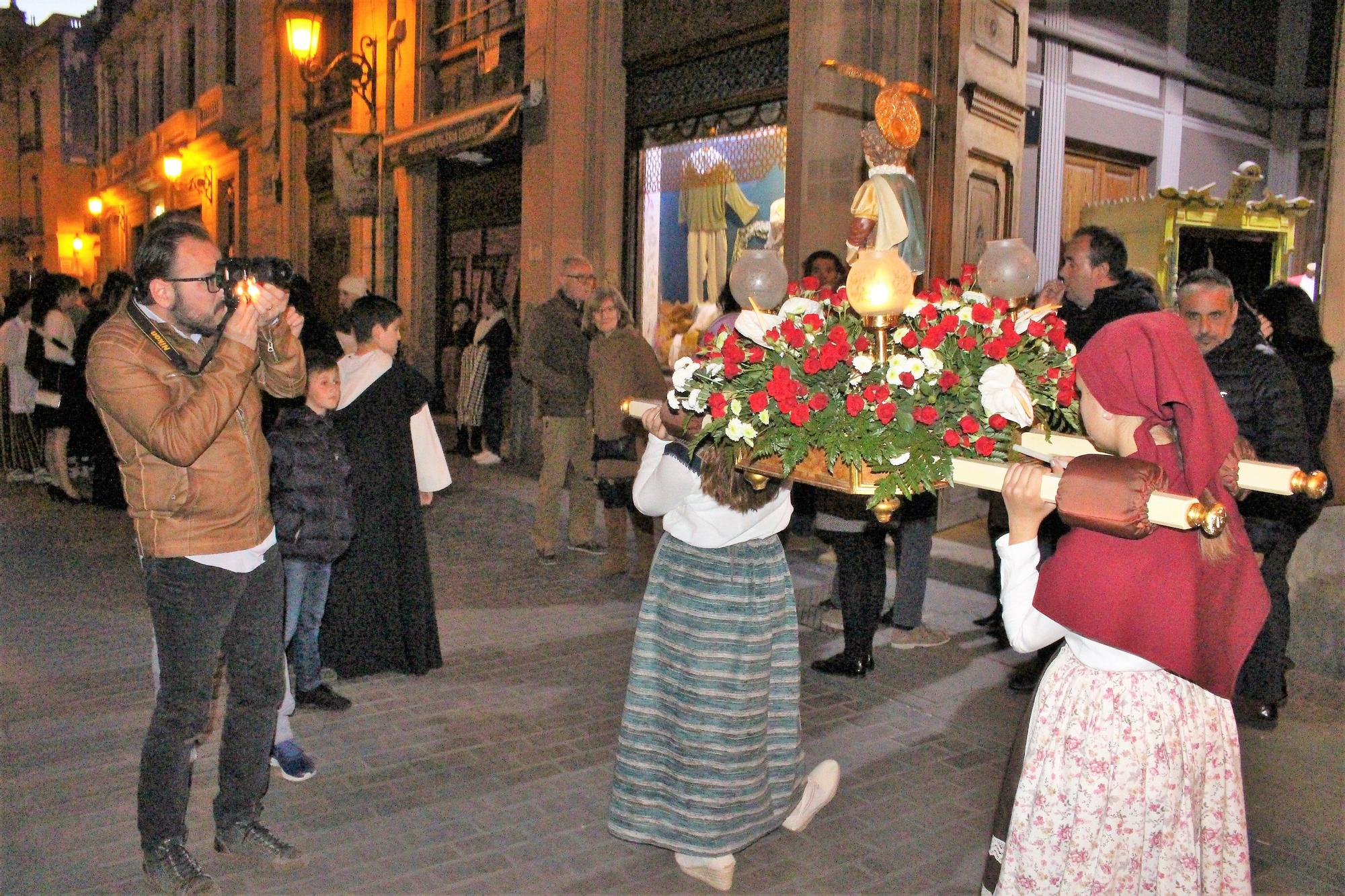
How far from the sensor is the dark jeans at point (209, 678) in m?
3.29

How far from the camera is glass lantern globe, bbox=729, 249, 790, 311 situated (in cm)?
369

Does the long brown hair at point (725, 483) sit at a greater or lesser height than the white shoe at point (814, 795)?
greater

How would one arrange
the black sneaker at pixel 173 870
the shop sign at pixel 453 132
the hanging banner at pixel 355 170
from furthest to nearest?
the hanging banner at pixel 355 170, the shop sign at pixel 453 132, the black sneaker at pixel 173 870

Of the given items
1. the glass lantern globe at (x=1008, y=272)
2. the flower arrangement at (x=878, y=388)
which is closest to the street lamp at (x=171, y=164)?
the flower arrangement at (x=878, y=388)

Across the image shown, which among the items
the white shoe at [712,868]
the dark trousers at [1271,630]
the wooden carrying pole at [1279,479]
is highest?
the wooden carrying pole at [1279,479]

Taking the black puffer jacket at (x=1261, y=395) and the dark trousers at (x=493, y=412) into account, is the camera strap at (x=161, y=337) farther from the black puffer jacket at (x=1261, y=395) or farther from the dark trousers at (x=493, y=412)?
the dark trousers at (x=493, y=412)

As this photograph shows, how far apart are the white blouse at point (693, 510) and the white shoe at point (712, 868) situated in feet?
3.40

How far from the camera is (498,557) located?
831cm

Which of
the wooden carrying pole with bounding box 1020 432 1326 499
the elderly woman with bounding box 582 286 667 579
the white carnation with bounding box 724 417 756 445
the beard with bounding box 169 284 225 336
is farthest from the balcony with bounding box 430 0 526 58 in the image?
the wooden carrying pole with bounding box 1020 432 1326 499

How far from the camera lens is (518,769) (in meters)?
4.48

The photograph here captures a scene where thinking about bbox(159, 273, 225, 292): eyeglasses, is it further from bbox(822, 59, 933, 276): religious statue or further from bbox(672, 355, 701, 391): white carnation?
bbox(822, 59, 933, 276): religious statue

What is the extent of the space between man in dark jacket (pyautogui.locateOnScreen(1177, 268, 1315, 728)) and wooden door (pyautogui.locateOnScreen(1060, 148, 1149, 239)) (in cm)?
702

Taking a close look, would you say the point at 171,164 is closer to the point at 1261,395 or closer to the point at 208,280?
the point at 208,280

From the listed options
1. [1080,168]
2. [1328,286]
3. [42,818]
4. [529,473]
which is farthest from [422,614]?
[1080,168]
